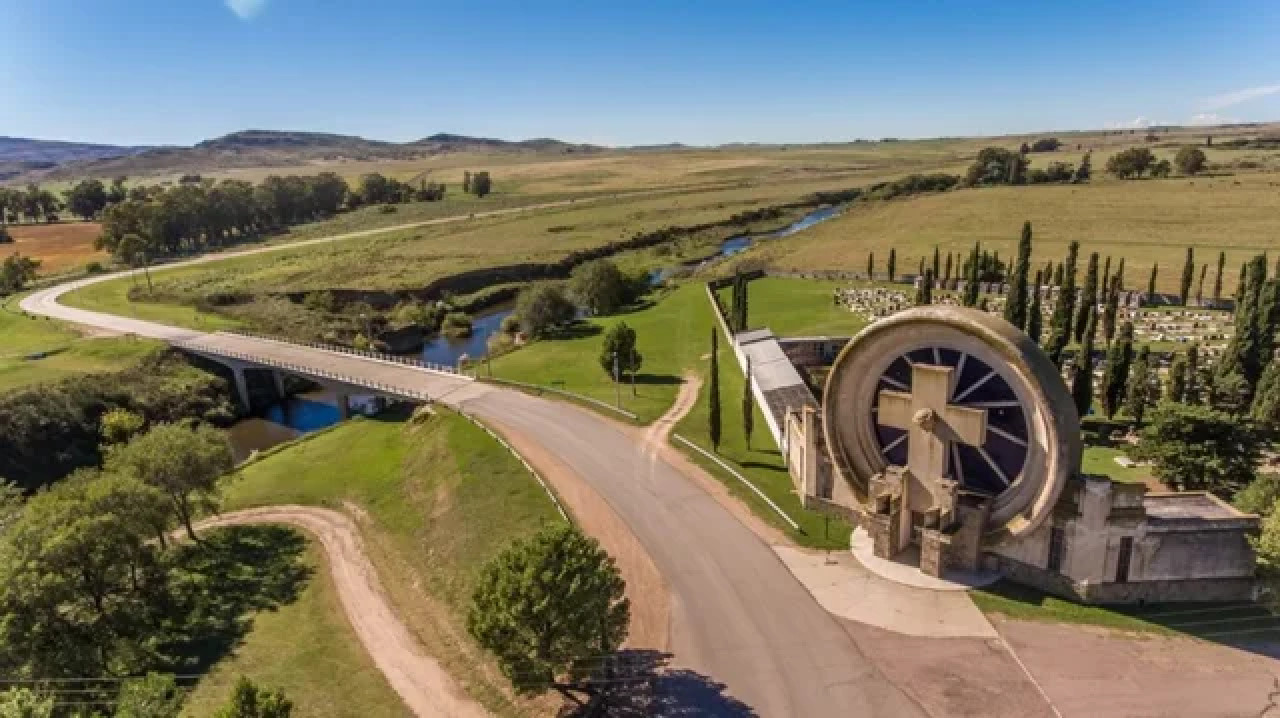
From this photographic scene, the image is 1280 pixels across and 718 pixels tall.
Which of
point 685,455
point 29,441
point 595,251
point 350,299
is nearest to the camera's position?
point 685,455

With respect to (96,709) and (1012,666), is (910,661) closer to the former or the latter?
(1012,666)

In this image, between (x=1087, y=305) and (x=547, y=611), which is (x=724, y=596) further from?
(x=1087, y=305)

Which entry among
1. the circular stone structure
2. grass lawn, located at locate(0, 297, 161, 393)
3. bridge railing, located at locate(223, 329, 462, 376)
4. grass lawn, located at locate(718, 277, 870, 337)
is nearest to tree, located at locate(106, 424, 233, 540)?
bridge railing, located at locate(223, 329, 462, 376)

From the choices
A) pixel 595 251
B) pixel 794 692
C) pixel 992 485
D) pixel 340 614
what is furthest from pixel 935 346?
pixel 595 251

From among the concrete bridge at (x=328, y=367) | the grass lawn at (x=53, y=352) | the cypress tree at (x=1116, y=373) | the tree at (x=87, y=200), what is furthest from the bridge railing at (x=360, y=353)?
the tree at (x=87, y=200)

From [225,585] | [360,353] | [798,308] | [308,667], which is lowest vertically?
[225,585]

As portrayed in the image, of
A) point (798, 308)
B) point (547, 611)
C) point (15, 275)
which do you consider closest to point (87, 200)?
point (15, 275)

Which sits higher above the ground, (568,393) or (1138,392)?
(1138,392)
